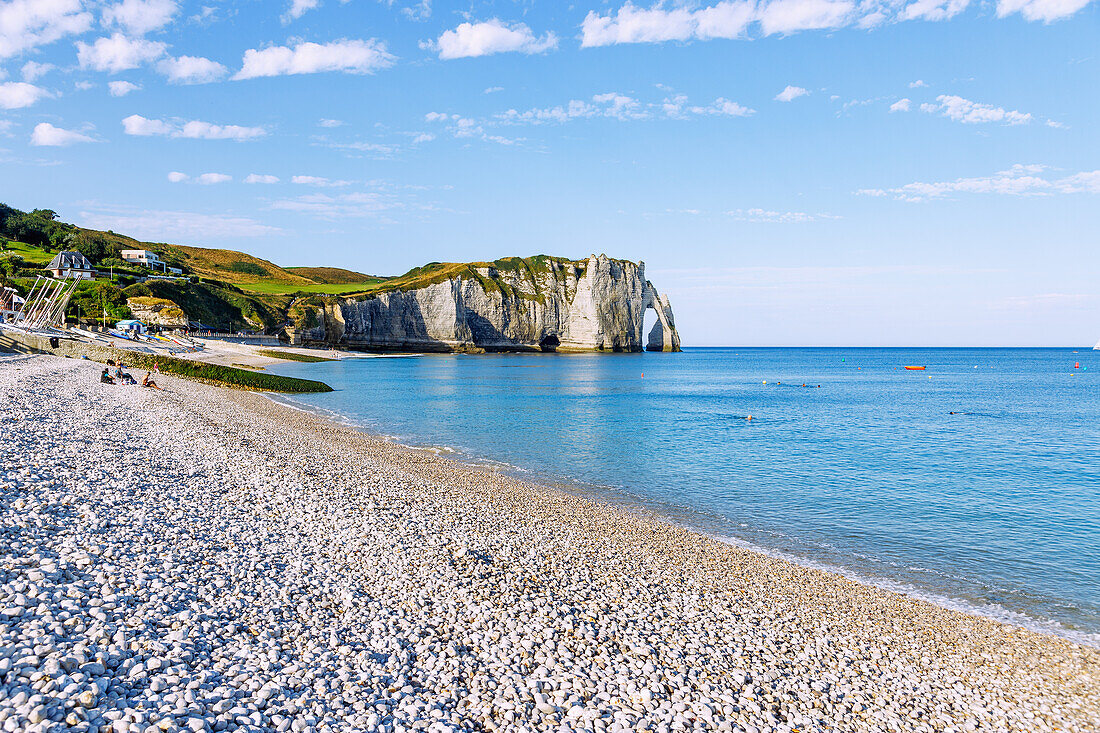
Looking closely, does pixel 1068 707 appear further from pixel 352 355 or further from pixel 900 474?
pixel 352 355

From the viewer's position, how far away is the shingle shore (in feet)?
20.5

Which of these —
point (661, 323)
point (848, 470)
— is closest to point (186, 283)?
point (661, 323)

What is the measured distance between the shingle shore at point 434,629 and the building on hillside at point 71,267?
104695 mm

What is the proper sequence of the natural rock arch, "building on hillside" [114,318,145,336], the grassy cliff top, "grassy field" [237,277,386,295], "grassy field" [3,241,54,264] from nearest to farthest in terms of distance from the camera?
1. "building on hillside" [114,318,145,336]
2. "grassy field" [3,241,54,264]
3. the grassy cliff top
4. "grassy field" [237,277,386,295]
5. the natural rock arch

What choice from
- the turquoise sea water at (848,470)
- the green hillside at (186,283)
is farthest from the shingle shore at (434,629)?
the green hillside at (186,283)

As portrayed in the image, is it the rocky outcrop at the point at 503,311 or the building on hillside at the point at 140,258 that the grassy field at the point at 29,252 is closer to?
the building on hillside at the point at 140,258

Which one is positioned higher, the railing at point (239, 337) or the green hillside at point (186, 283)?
the green hillside at point (186, 283)

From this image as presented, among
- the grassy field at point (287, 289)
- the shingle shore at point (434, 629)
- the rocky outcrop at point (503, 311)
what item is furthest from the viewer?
the grassy field at point (287, 289)

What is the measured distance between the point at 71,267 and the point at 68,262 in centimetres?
97

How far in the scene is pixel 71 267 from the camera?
101 metres

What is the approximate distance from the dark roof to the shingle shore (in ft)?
352

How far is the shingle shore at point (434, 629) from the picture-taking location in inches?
246

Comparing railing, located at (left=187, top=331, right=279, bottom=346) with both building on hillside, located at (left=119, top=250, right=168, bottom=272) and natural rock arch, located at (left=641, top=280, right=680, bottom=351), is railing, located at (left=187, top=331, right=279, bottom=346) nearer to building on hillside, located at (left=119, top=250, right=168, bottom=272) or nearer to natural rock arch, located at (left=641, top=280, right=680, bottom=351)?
building on hillside, located at (left=119, top=250, right=168, bottom=272)

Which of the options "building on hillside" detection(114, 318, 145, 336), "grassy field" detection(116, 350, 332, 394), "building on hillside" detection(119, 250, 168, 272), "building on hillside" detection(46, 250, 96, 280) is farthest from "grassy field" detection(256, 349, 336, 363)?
"building on hillside" detection(119, 250, 168, 272)
